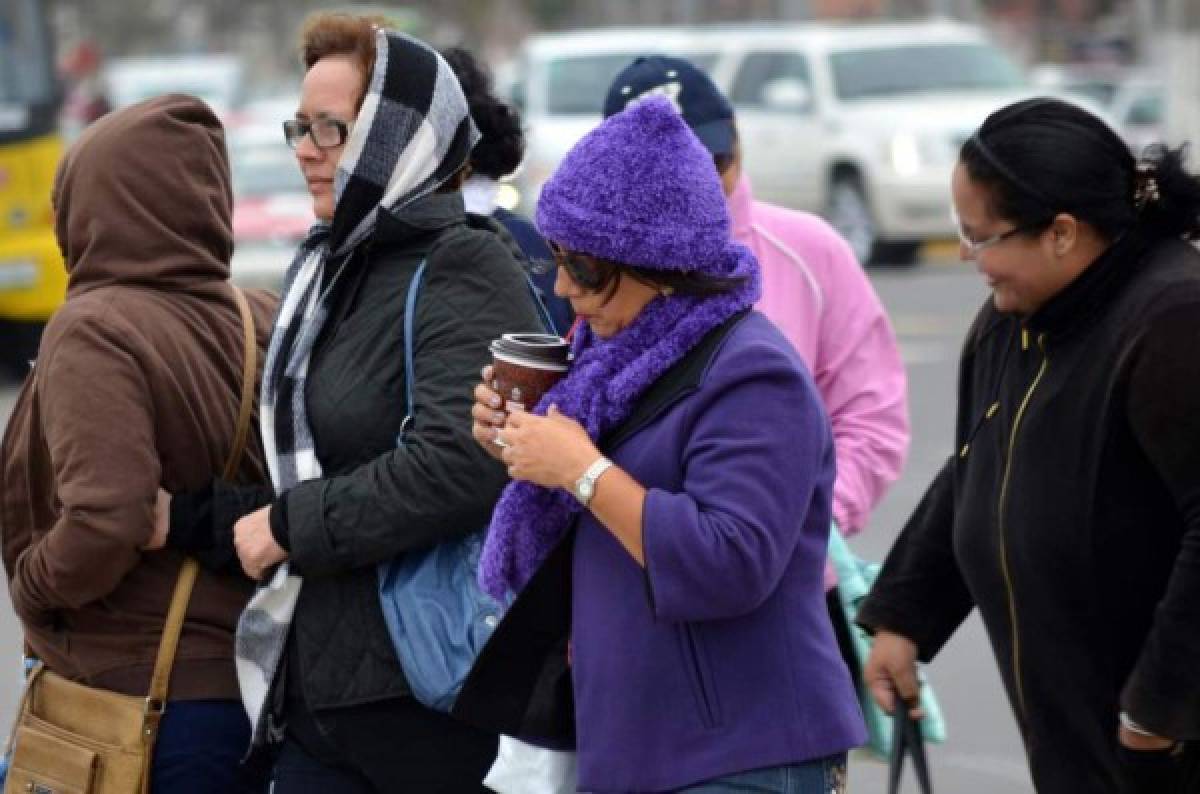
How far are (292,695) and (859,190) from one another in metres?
17.2

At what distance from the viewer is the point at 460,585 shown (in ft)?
11.8

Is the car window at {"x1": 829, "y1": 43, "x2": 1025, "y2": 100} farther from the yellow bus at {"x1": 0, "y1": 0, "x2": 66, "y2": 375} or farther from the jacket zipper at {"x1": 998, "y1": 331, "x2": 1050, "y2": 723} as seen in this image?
the jacket zipper at {"x1": 998, "y1": 331, "x2": 1050, "y2": 723}

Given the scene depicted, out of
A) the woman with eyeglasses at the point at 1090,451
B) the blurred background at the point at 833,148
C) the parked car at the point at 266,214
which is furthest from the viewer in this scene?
the parked car at the point at 266,214

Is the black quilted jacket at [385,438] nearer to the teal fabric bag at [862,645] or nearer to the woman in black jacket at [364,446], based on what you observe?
the woman in black jacket at [364,446]

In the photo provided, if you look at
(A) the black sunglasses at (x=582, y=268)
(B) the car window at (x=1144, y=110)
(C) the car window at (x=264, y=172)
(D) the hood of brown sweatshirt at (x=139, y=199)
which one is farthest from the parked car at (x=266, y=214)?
(B) the car window at (x=1144, y=110)

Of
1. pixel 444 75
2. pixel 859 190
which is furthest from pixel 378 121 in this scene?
pixel 859 190

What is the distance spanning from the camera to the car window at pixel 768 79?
68.0 feet

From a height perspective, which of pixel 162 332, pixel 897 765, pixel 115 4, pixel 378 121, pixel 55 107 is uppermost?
pixel 378 121

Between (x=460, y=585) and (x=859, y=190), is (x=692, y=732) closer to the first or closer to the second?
(x=460, y=585)

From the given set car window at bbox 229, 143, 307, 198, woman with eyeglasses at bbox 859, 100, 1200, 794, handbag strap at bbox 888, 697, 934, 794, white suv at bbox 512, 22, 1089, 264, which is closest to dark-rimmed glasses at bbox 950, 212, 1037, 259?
woman with eyeglasses at bbox 859, 100, 1200, 794

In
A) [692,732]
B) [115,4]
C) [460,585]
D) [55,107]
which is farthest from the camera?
[115,4]

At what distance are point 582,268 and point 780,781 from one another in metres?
0.78

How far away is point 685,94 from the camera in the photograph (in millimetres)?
5059

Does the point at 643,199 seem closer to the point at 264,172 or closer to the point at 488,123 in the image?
the point at 488,123
